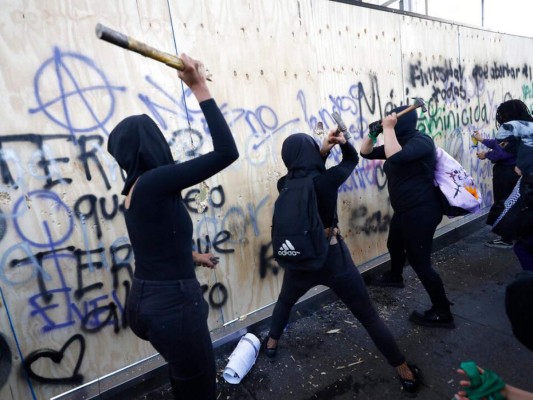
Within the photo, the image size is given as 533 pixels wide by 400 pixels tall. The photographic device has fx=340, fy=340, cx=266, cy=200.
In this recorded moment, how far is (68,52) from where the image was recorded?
240cm

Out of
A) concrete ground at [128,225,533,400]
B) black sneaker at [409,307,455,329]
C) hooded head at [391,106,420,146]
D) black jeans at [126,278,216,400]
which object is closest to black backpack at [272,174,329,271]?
black jeans at [126,278,216,400]

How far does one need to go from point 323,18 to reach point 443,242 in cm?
361

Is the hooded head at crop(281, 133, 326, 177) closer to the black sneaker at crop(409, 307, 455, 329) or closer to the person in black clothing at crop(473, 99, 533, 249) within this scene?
the black sneaker at crop(409, 307, 455, 329)

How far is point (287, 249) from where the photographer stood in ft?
7.68

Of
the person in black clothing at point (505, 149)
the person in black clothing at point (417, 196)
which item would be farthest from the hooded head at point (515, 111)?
the person in black clothing at point (417, 196)

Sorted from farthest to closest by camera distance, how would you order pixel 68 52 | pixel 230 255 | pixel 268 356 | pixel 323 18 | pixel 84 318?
pixel 323 18
pixel 230 255
pixel 268 356
pixel 84 318
pixel 68 52

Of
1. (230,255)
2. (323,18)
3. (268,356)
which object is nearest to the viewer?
(268,356)

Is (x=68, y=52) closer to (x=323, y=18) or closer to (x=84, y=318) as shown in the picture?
(x=84, y=318)

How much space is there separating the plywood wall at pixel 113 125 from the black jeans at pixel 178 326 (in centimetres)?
113

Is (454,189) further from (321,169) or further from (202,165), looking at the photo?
(202,165)

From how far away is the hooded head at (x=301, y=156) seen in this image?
2.45 metres

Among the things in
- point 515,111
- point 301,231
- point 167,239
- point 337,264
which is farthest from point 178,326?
point 515,111

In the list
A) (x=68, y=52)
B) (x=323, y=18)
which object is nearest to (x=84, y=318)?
(x=68, y=52)

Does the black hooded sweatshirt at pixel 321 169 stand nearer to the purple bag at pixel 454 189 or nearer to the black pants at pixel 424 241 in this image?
the black pants at pixel 424 241
